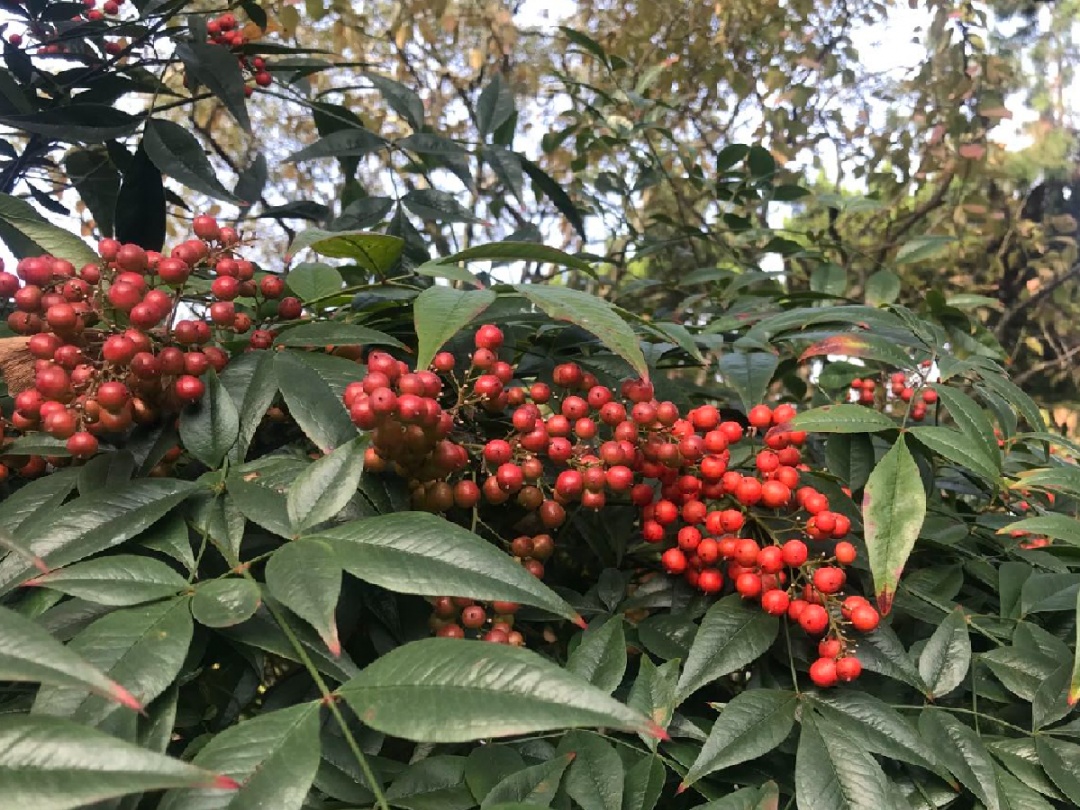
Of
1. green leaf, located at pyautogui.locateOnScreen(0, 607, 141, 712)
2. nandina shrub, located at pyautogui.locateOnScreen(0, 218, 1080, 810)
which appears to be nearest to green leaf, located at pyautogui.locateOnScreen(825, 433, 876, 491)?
nandina shrub, located at pyautogui.locateOnScreen(0, 218, 1080, 810)

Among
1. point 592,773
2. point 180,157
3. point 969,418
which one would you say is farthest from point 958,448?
point 180,157

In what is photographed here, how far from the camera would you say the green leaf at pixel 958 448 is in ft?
2.26

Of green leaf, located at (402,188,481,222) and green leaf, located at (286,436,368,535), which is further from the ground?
green leaf, located at (402,188,481,222)

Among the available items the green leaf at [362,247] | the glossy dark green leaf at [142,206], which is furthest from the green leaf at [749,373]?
the glossy dark green leaf at [142,206]

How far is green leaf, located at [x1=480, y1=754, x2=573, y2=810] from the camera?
0.49 meters

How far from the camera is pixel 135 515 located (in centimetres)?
56

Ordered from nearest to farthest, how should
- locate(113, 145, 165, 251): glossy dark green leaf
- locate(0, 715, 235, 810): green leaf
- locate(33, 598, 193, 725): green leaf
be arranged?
locate(0, 715, 235, 810): green leaf
locate(33, 598, 193, 725): green leaf
locate(113, 145, 165, 251): glossy dark green leaf

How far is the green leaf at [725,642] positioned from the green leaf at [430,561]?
16cm

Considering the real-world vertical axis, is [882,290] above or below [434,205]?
below

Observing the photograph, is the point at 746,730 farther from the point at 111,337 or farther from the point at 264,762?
the point at 111,337

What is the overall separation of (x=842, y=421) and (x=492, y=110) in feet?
3.45

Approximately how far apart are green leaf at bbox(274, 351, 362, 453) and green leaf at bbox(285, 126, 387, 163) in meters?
0.62

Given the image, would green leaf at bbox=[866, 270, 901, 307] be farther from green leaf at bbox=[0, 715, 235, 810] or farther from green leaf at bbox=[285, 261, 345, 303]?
green leaf at bbox=[0, 715, 235, 810]

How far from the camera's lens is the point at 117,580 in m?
0.50
